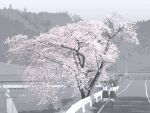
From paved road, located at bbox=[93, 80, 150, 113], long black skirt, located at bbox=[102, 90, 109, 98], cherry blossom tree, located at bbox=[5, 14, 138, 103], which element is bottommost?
paved road, located at bbox=[93, 80, 150, 113]

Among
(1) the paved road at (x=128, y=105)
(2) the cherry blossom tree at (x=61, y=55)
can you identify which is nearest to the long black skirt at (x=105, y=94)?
(1) the paved road at (x=128, y=105)

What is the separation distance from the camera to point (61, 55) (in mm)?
44562

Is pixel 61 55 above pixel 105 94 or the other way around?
above

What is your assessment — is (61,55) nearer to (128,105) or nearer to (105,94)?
(128,105)

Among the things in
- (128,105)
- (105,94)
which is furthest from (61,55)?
(105,94)

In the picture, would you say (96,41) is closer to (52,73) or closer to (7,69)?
(52,73)

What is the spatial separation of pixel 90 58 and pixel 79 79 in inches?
167

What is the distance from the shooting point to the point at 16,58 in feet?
141

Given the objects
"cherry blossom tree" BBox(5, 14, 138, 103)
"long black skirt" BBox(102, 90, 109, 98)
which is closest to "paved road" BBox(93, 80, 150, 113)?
"long black skirt" BBox(102, 90, 109, 98)

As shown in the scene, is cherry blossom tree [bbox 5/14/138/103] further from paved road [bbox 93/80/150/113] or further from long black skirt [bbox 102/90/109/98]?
long black skirt [bbox 102/90/109/98]

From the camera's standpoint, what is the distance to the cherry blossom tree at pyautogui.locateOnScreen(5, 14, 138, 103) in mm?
42781

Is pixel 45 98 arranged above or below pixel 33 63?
below

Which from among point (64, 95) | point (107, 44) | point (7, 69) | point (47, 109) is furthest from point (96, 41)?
point (7, 69)

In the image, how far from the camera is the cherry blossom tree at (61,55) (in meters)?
42.8
